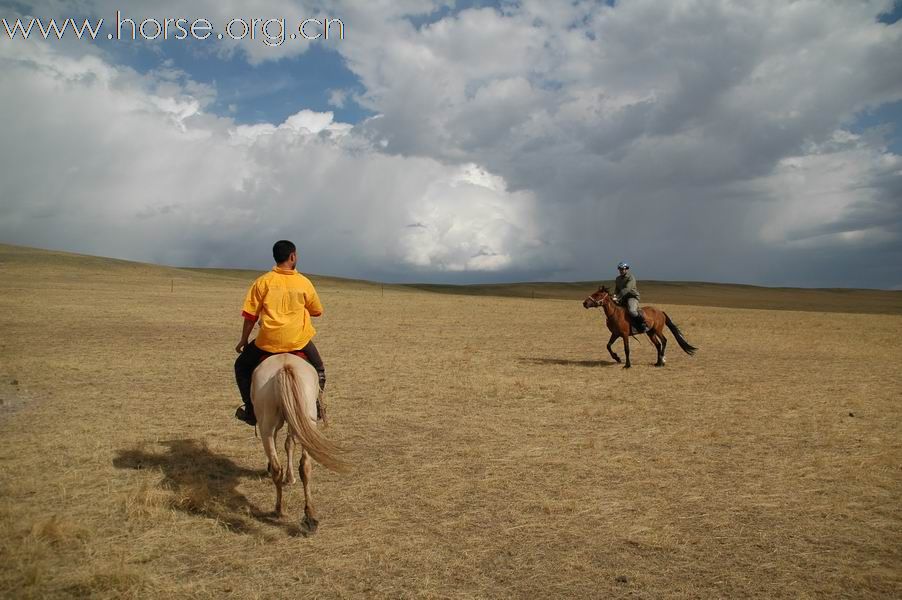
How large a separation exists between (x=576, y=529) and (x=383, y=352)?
1376 centimetres

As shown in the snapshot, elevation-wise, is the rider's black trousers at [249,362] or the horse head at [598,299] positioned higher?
the horse head at [598,299]

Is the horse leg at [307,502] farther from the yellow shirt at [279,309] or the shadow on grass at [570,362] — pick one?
the shadow on grass at [570,362]

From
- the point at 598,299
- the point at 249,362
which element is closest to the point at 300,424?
the point at 249,362

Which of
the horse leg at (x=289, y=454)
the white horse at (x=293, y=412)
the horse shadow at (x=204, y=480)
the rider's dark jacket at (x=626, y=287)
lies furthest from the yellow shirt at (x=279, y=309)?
the rider's dark jacket at (x=626, y=287)

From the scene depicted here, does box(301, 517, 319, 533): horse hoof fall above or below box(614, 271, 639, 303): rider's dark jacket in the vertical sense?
below

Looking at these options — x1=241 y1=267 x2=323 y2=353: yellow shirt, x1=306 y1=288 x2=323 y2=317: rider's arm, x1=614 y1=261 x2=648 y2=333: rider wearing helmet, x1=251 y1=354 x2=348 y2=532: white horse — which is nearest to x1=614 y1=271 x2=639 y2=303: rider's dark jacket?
x1=614 y1=261 x2=648 y2=333: rider wearing helmet

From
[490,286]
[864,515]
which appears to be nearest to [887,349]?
[864,515]

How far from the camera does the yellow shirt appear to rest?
606 cm

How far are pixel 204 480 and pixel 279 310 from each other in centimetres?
242

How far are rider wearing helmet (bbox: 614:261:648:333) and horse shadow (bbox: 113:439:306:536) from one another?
1099 centimetres

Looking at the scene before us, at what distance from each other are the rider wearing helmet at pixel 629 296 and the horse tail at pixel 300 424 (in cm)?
1167

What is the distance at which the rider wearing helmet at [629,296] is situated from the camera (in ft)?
51.5

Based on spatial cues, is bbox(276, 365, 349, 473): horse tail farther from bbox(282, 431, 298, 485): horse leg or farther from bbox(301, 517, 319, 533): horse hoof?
bbox(301, 517, 319, 533): horse hoof

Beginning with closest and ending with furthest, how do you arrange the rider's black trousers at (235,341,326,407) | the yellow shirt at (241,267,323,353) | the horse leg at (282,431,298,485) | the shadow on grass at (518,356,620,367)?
1. the horse leg at (282,431,298,485)
2. the yellow shirt at (241,267,323,353)
3. the rider's black trousers at (235,341,326,407)
4. the shadow on grass at (518,356,620,367)
